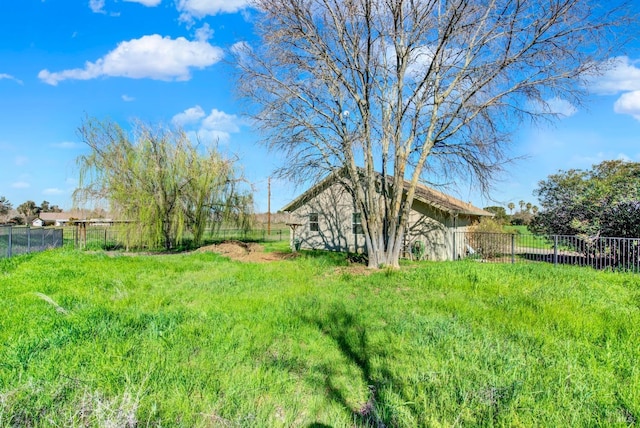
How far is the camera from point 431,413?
2852mm

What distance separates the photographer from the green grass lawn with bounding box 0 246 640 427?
2.83 meters

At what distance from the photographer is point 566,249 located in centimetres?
1380

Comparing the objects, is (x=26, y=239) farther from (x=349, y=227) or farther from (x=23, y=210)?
(x=23, y=210)

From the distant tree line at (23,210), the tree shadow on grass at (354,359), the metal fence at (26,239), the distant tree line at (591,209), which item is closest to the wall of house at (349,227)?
the distant tree line at (591,209)

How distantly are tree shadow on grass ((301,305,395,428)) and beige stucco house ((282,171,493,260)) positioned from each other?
7688 millimetres

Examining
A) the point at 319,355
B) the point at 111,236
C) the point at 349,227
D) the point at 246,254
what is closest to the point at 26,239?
the point at 111,236

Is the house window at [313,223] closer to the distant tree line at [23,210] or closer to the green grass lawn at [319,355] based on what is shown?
the green grass lawn at [319,355]

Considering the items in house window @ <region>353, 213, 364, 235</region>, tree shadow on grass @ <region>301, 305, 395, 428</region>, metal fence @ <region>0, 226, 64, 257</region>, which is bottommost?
tree shadow on grass @ <region>301, 305, 395, 428</region>

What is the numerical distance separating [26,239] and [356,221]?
15093mm

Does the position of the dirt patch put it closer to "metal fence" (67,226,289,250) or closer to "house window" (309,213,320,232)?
"metal fence" (67,226,289,250)

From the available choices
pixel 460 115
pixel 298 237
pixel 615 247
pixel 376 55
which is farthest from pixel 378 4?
pixel 298 237

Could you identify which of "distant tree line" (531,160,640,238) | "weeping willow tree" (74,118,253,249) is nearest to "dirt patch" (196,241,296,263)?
"weeping willow tree" (74,118,253,249)

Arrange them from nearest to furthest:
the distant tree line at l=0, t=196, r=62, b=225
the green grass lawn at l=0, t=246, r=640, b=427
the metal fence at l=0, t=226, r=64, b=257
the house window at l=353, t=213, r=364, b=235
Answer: the green grass lawn at l=0, t=246, r=640, b=427 < the metal fence at l=0, t=226, r=64, b=257 < the house window at l=353, t=213, r=364, b=235 < the distant tree line at l=0, t=196, r=62, b=225

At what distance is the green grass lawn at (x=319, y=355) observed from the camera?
2826mm
